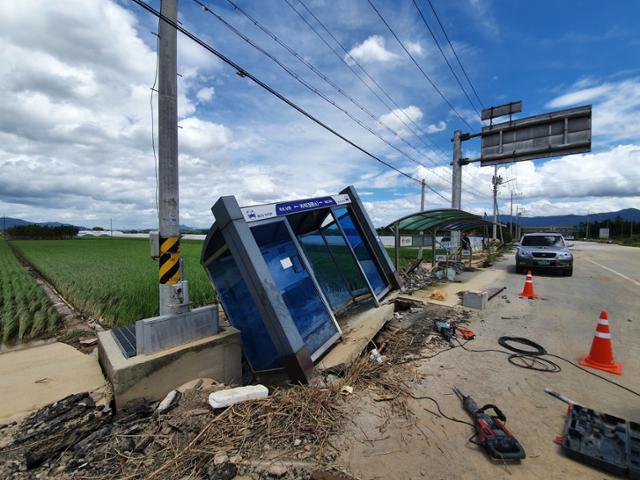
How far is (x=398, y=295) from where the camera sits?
8.38 m

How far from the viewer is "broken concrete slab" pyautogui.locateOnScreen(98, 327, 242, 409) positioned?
11.4ft

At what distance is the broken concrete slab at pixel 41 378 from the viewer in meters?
3.24

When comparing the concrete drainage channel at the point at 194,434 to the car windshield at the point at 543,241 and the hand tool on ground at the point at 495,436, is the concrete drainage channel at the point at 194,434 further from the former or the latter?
the car windshield at the point at 543,241

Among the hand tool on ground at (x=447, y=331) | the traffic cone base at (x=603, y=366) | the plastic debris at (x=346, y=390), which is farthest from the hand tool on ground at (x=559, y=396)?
the plastic debris at (x=346, y=390)

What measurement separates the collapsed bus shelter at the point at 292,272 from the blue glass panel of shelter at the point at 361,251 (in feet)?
0.08

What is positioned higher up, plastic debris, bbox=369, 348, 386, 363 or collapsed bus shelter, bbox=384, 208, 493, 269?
collapsed bus shelter, bbox=384, 208, 493, 269

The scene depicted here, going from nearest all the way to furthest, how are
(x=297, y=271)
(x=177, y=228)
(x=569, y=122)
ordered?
(x=177, y=228) < (x=297, y=271) < (x=569, y=122)

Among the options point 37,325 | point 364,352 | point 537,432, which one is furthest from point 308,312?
point 37,325

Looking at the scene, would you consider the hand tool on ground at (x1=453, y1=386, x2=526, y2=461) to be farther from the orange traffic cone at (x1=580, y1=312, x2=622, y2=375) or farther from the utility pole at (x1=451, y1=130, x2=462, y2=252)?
the utility pole at (x1=451, y1=130, x2=462, y2=252)

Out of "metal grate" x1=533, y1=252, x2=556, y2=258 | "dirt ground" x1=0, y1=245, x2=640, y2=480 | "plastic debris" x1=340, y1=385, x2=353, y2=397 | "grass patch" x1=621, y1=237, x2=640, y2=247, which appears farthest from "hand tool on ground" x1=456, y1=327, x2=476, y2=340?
"grass patch" x1=621, y1=237, x2=640, y2=247

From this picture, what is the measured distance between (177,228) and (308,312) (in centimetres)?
231

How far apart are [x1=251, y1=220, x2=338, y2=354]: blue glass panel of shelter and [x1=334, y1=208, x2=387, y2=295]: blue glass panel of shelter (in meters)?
1.92

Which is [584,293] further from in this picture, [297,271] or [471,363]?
[297,271]

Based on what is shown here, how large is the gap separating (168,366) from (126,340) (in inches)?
34.5
